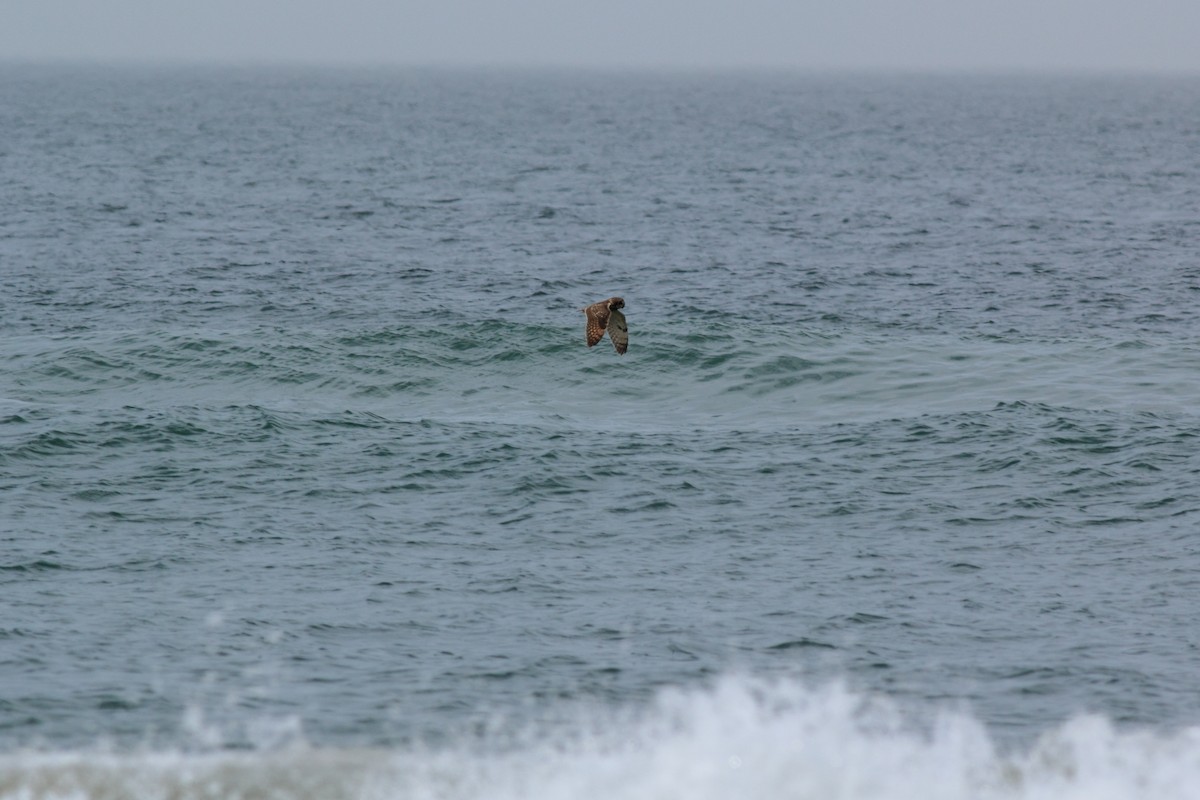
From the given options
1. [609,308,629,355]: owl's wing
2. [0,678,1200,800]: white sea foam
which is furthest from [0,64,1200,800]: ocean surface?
[609,308,629,355]: owl's wing

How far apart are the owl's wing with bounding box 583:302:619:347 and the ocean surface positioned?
15.1 feet

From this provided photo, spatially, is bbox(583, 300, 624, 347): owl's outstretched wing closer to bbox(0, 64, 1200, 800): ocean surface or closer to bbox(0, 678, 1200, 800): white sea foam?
bbox(0, 64, 1200, 800): ocean surface

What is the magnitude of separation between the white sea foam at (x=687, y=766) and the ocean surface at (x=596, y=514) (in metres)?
0.06

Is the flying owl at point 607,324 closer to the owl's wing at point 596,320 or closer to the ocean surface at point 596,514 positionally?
the owl's wing at point 596,320

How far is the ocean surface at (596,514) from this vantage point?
20.8 meters

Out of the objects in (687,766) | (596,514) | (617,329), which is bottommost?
(687,766)

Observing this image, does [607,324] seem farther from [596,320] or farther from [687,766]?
[687,766]

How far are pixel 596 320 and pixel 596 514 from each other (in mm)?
7585

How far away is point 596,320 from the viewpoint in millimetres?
23641

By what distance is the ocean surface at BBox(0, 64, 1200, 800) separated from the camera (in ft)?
68.3

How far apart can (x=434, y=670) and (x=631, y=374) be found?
67.7 ft

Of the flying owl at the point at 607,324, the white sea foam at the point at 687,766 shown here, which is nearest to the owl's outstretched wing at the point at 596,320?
the flying owl at the point at 607,324

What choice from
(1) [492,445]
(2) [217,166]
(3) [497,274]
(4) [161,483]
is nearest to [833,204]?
(3) [497,274]

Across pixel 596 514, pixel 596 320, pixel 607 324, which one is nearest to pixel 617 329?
pixel 607 324
